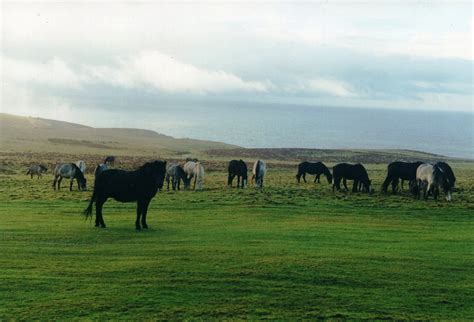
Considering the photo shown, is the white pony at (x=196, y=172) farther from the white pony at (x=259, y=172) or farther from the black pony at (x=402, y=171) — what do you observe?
the black pony at (x=402, y=171)

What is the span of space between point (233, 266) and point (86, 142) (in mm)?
110917

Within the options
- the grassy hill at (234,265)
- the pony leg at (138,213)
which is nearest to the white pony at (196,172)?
the grassy hill at (234,265)

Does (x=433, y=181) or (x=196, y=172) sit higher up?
(x=433, y=181)

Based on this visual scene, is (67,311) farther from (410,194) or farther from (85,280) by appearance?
(410,194)

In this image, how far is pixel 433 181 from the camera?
1088 inches

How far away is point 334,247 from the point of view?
1452 centimetres

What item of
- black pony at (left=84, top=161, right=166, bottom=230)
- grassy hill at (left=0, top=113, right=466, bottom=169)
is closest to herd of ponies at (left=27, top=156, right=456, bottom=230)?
black pony at (left=84, top=161, right=166, bottom=230)

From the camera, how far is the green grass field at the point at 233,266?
9547 millimetres

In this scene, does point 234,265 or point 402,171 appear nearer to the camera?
point 234,265

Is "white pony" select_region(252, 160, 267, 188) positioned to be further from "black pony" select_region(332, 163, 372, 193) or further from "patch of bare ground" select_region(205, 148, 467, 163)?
"patch of bare ground" select_region(205, 148, 467, 163)

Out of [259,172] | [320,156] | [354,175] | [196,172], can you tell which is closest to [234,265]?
[196,172]

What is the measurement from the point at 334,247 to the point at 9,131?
140783 millimetres

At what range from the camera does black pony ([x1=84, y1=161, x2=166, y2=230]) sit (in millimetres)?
17312

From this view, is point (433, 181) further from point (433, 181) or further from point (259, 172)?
point (259, 172)
